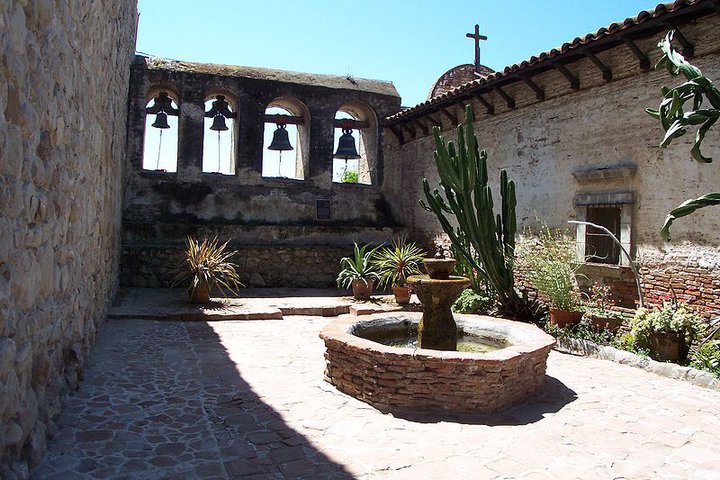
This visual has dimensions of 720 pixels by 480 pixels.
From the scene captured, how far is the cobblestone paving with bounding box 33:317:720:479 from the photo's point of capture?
3.21 metres

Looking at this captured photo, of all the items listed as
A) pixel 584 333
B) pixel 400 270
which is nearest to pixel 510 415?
pixel 584 333

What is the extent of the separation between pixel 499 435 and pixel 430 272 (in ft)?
6.57

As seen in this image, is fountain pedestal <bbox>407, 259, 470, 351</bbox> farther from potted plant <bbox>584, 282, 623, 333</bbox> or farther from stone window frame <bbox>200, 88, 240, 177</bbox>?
stone window frame <bbox>200, 88, 240, 177</bbox>

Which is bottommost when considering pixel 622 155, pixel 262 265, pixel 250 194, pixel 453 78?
pixel 262 265

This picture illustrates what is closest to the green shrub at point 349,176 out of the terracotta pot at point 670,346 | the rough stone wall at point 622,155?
the rough stone wall at point 622,155

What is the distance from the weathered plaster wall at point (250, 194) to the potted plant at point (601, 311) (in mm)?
6283

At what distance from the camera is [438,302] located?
5.40m

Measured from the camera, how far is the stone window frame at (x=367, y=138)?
46.7 feet

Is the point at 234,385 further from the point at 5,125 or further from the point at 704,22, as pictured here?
the point at 704,22

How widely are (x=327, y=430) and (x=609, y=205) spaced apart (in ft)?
20.3

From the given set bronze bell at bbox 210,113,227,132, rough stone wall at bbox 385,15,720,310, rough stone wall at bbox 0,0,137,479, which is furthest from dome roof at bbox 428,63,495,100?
rough stone wall at bbox 0,0,137,479

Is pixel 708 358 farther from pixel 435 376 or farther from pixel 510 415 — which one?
pixel 435 376

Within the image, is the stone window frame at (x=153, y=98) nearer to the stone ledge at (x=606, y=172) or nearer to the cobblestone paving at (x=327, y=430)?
the cobblestone paving at (x=327, y=430)

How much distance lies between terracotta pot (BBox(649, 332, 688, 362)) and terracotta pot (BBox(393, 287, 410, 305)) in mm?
4820
